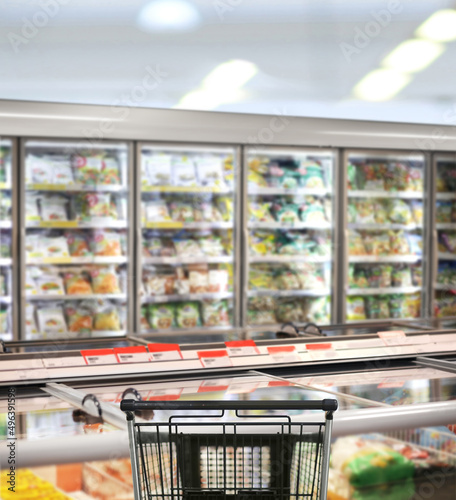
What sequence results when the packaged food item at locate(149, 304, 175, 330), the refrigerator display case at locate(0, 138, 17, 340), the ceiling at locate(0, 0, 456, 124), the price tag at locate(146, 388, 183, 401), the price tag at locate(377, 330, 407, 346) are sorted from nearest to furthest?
the price tag at locate(146, 388, 183, 401)
the price tag at locate(377, 330, 407, 346)
the ceiling at locate(0, 0, 456, 124)
the refrigerator display case at locate(0, 138, 17, 340)
the packaged food item at locate(149, 304, 175, 330)

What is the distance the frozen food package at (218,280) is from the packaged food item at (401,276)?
5.51ft

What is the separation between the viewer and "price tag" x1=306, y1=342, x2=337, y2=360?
9.29 feet

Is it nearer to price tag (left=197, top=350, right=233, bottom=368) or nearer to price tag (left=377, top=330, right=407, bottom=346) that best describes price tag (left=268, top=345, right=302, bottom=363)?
price tag (left=197, top=350, right=233, bottom=368)

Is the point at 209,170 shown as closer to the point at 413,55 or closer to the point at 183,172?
the point at 183,172

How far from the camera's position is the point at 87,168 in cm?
534

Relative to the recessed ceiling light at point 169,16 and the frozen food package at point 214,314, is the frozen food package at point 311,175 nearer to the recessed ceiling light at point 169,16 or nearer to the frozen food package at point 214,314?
the frozen food package at point 214,314

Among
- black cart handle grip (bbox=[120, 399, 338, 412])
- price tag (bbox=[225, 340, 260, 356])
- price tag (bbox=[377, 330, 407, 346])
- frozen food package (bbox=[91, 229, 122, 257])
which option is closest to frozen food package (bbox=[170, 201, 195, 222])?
frozen food package (bbox=[91, 229, 122, 257])

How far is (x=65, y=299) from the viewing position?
5.49m

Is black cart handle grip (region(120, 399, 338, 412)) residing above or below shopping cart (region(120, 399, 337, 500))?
above

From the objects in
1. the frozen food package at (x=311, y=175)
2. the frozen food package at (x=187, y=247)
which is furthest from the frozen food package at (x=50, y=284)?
the frozen food package at (x=311, y=175)

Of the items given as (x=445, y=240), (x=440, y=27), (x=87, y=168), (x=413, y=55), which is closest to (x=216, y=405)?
(x=440, y=27)

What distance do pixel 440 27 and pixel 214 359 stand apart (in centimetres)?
307

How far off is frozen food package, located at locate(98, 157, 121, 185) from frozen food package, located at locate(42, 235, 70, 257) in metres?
0.55

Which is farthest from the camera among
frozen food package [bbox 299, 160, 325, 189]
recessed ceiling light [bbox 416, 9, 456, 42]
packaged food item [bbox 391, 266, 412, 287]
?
packaged food item [bbox 391, 266, 412, 287]
